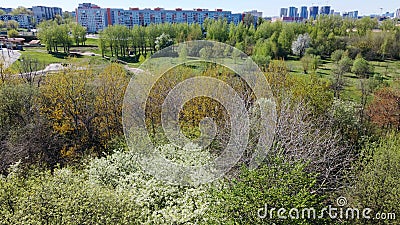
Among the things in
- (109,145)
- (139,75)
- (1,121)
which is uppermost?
(139,75)

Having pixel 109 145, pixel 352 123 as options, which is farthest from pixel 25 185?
pixel 352 123

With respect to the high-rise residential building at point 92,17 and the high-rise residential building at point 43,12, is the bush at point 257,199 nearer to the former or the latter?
the high-rise residential building at point 92,17

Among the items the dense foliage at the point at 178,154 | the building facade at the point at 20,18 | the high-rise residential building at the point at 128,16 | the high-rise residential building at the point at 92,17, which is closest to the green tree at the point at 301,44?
the dense foliage at the point at 178,154

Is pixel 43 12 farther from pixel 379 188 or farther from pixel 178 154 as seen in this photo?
pixel 379 188

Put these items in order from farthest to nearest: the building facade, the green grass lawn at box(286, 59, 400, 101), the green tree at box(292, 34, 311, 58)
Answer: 1. the building facade
2. the green tree at box(292, 34, 311, 58)
3. the green grass lawn at box(286, 59, 400, 101)

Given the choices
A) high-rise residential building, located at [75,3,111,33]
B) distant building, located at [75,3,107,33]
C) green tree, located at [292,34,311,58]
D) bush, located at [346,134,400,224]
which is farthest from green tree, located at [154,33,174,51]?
bush, located at [346,134,400,224]

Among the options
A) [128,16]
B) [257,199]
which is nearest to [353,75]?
[257,199]

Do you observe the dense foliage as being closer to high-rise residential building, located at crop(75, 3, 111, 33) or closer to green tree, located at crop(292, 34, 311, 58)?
green tree, located at crop(292, 34, 311, 58)

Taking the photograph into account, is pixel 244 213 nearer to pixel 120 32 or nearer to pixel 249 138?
pixel 249 138
